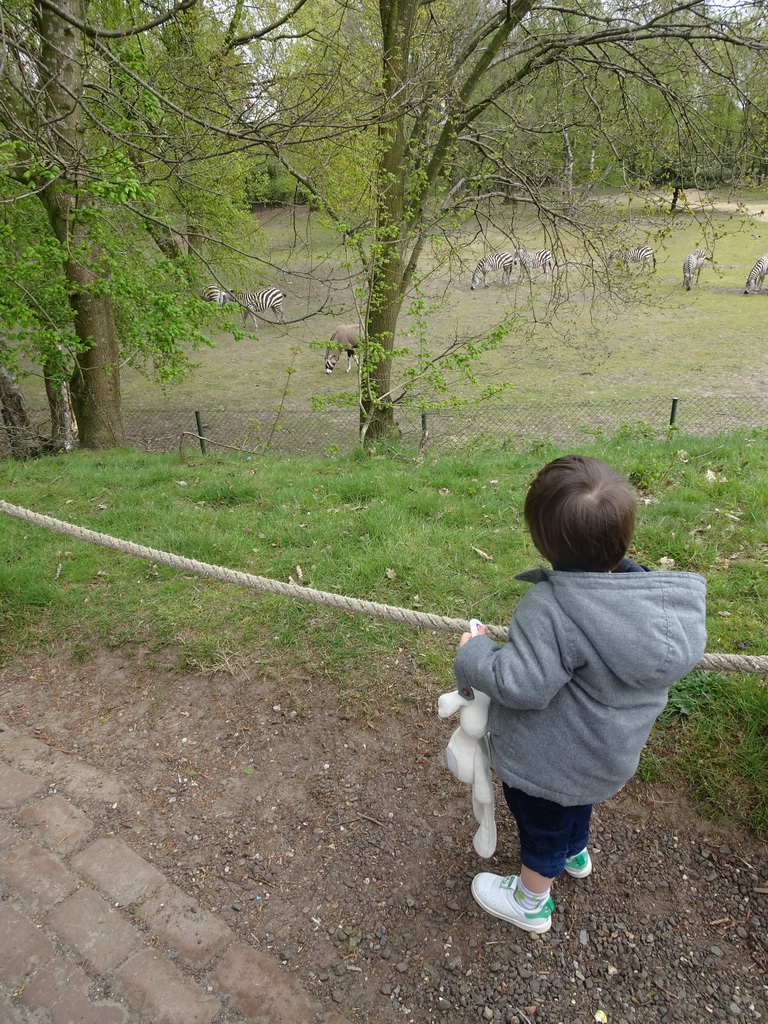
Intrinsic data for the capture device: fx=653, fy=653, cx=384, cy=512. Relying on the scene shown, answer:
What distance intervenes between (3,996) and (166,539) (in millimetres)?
3184

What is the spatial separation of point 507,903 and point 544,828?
1.37ft

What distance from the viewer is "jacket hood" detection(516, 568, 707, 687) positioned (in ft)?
5.28

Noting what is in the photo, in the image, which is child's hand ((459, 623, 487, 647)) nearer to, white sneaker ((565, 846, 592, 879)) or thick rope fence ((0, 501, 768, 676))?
thick rope fence ((0, 501, 768, 676))

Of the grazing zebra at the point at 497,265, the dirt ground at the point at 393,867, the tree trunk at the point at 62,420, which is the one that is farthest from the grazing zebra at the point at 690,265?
the dirt ground at the point at 393,867

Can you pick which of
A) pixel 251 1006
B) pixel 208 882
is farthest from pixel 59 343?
pixel 251 1006

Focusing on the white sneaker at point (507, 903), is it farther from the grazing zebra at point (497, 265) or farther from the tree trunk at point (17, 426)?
the grazing zebra at point (497, 265)

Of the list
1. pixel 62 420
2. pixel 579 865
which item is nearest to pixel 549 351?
pixel 62 420

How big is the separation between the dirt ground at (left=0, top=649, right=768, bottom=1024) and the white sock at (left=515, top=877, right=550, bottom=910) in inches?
4.6

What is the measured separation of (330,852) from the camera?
252 cm

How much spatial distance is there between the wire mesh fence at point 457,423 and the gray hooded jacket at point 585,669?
8736 mm

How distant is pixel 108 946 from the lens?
2166 millimetres

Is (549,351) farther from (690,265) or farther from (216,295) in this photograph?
(216,295)

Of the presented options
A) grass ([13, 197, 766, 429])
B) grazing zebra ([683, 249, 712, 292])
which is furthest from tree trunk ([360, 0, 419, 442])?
grazing zebra ([683, 249, 712, 292])

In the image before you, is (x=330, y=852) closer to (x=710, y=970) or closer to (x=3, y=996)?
(x=3, y=996)
